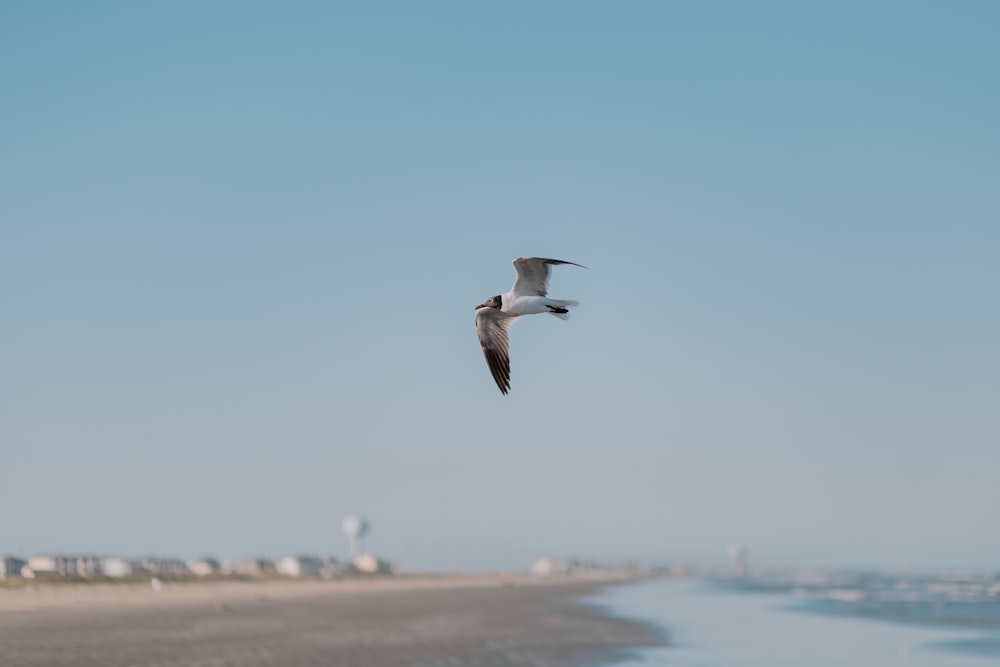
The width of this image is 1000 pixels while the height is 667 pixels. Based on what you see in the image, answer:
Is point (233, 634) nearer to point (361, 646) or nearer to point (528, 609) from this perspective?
point (361, 646)

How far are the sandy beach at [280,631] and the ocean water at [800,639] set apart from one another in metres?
2.16

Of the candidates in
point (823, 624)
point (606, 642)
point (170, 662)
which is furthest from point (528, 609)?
point (170, 662)

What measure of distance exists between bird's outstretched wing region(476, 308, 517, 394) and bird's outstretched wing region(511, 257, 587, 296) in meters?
1.07

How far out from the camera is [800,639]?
1570 inches

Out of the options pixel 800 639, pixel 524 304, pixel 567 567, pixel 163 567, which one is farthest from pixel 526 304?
pixel 567 567

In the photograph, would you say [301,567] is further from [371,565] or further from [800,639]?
[800,639]

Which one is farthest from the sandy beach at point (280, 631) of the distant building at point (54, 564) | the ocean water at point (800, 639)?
the distant building at point (54, 564)

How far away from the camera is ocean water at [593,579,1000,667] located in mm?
33250

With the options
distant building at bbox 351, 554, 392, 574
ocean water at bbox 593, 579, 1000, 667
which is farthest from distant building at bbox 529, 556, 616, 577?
ocean water at bbox 593, 579, 1000, 667

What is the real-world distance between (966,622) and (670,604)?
704 inches

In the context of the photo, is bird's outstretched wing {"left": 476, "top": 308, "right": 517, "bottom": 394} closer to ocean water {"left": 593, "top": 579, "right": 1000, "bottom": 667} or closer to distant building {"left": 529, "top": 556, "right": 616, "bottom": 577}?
ocean water {"left": 593, "top": 579, "right": 1000, "bottom": 667}

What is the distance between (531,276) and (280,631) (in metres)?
19.4

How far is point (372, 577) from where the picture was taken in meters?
97.4

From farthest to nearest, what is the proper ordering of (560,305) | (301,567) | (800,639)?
(301,567)
(800,639)
(560,305)
